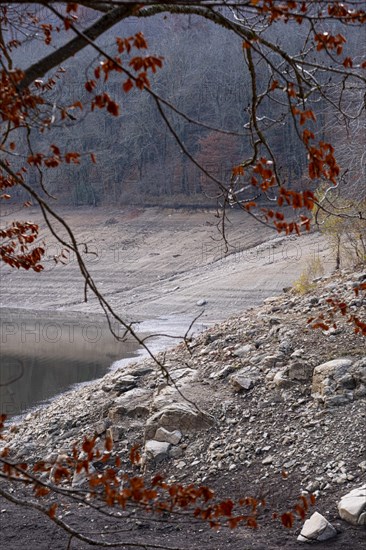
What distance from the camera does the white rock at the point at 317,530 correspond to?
6359 mm

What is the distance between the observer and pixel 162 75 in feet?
207

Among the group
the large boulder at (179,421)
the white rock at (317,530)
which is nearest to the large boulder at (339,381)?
the large boulder at (179,421)

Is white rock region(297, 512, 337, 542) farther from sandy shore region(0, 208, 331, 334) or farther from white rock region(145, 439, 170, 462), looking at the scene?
sandy shore region(0, 208, 331, 334)

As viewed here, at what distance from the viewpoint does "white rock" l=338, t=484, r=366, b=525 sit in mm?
6453

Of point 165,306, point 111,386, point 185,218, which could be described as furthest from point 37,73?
point 185,218

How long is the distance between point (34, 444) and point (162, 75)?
187ft

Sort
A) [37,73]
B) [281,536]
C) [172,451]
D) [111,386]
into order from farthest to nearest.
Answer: [111,386] < [172,451] < [281,536] < [37,73]

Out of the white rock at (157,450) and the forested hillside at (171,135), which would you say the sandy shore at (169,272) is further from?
the white rock at (157,450)

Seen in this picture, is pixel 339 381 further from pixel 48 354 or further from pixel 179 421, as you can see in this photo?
pixel 48 354

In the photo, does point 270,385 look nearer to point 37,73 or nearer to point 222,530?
point 222,530

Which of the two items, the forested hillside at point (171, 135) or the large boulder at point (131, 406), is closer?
the large boulder at point (131, 406)

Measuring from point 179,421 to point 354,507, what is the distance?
2.85 metres

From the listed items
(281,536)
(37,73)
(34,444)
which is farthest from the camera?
(34,444)

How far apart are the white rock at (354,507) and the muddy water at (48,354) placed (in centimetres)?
729
